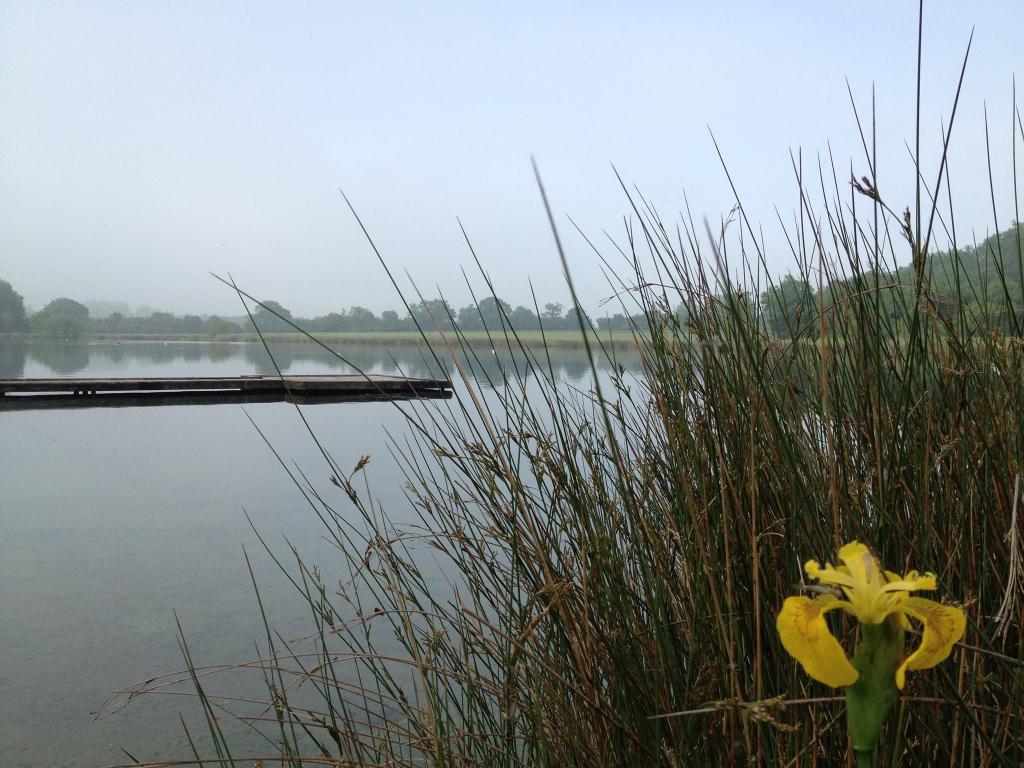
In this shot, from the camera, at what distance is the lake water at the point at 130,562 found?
1645 millimetres

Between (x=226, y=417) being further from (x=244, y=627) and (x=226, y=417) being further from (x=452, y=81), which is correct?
(x=244, y=627)

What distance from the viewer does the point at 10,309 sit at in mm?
19422

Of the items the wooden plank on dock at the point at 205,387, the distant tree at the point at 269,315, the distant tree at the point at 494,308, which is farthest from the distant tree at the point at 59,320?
the distant tree at the point at 494,308

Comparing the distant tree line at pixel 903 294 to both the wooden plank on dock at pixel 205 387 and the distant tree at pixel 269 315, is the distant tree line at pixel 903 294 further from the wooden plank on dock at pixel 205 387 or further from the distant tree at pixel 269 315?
the wooden plank on dock at pixel 205 387

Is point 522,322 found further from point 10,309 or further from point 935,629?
point 10,309

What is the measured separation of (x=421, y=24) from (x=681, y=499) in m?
5.96

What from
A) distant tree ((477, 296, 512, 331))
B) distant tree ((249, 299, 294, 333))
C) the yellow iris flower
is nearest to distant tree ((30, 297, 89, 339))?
distant tree ((249, 299, 294, 333))

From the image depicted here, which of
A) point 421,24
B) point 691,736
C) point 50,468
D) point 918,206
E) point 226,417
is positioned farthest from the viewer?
point 226,417

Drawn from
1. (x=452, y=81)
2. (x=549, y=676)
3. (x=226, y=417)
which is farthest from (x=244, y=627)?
(x=226, y=417)

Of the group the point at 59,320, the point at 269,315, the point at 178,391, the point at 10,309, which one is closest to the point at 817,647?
the point at 178,391

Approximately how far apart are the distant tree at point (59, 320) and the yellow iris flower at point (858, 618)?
26130mm

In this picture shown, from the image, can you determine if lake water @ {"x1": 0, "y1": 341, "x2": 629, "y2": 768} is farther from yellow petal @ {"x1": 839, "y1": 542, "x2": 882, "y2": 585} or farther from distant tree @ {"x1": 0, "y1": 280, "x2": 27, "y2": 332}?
distant tree @ {"x1": 0, "y1": 280, "x2": 27, "y2": 332}

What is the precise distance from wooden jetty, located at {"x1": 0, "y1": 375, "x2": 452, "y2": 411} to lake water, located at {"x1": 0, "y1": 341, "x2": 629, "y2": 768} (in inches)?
65.2

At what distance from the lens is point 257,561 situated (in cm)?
267
